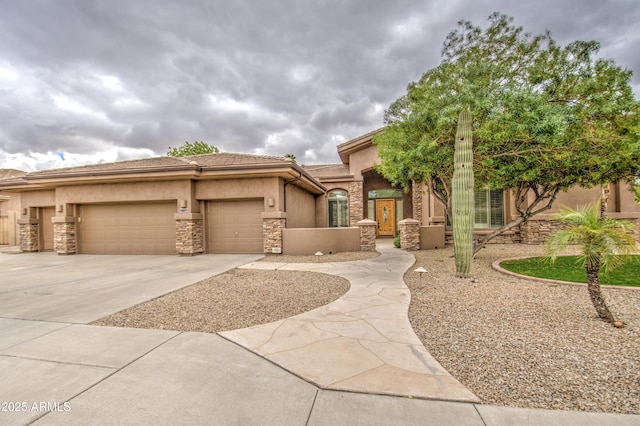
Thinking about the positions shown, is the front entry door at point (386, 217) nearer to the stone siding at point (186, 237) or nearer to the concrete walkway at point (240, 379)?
the stone siding at point (186, 237)

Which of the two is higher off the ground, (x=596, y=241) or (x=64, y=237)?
(x=596, y=241)

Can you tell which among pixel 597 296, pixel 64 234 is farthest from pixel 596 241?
pixel 64 234

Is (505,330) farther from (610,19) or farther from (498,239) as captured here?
(498,239)

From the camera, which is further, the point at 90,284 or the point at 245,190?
the point at 245,190

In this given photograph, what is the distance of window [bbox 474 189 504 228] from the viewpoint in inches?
556

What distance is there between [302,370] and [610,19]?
43.0ft

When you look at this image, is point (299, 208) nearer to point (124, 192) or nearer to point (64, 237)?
point (124, 192)

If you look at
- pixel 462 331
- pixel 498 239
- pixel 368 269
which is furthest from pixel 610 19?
pixel 462 331

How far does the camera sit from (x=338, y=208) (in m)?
18.8

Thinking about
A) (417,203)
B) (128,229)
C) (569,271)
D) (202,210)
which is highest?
(417,203)

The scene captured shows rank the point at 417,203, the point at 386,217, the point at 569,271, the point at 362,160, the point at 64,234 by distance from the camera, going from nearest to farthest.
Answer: the point at 569,271
the point at 64,234
the point at 417,203
the point at 362,160
the point at 386,217

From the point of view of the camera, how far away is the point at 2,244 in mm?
18500

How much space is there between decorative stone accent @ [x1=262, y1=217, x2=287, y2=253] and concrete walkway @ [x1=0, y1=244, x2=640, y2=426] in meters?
7.18

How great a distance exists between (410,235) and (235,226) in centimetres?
803
